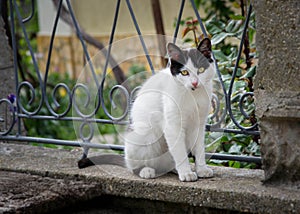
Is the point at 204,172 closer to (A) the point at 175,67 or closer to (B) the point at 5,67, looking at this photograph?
(A) the point at 175,67

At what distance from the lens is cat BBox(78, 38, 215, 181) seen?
1.99 m

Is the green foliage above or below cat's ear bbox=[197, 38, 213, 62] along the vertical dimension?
below

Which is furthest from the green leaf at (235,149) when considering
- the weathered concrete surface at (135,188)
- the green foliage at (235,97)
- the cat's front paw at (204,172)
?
the cat's front paw at (204,172)

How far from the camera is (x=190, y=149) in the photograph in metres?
2.13

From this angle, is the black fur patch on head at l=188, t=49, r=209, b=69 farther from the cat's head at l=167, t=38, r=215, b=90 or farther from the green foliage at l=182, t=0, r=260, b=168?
the green foliage at l=182, t=0, r=260, b=168

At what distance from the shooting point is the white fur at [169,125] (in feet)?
6.59

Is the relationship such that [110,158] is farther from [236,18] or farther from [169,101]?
[236,18]

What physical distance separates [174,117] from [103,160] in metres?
0.47

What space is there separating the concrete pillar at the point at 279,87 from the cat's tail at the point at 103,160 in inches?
26.4

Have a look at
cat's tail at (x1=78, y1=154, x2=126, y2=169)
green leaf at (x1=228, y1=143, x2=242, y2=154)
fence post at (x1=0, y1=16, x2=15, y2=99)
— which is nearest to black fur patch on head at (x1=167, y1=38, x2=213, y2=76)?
cat's tail at (x1=78, y1=154, x2=126, y2=169)

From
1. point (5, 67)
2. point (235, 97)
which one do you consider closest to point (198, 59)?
point (235, 97)

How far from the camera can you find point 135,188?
208cm

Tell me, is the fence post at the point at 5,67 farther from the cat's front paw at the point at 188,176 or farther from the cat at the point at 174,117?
the cat's front paw at the point at 188,176

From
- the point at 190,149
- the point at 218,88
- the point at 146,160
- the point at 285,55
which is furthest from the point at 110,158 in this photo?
the point at 285,55
